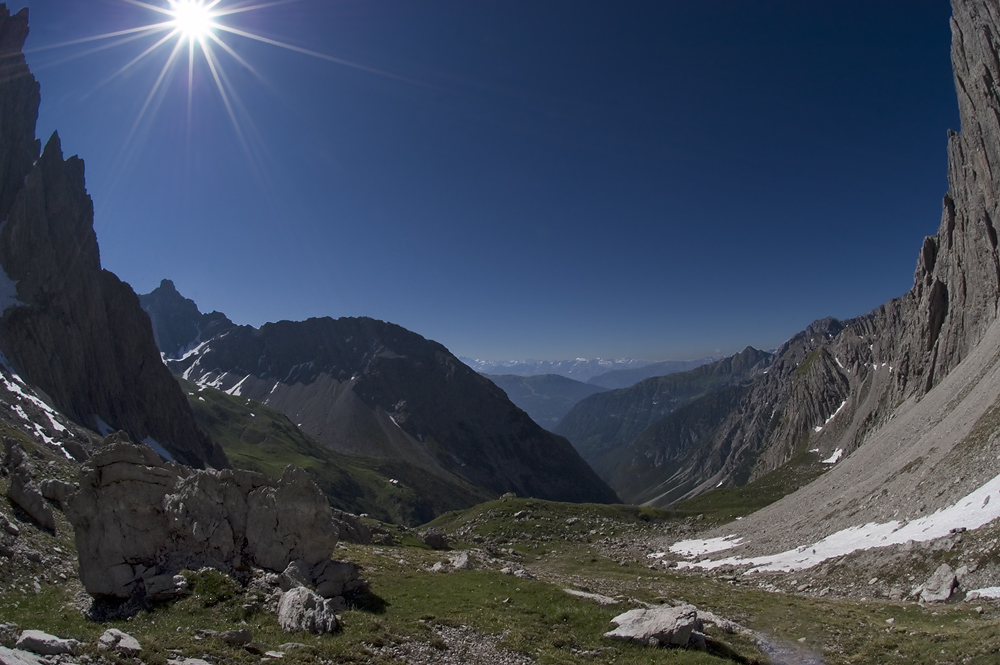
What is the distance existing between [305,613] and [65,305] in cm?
15933

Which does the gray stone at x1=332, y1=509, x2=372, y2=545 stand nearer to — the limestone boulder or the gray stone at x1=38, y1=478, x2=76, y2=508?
the gray stone at x1=38, y1=478, x2=76, y2=508

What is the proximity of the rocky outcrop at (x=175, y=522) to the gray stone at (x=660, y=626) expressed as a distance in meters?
16.6

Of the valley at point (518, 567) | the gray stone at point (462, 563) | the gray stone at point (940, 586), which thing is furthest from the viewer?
the gray stone at point (462, 563)

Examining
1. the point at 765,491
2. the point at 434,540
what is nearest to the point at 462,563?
the point at 434,540

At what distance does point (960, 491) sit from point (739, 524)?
142ft

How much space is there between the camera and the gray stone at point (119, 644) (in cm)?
1447

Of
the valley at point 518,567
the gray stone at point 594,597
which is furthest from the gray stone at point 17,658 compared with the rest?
the gray stone at point 594,597

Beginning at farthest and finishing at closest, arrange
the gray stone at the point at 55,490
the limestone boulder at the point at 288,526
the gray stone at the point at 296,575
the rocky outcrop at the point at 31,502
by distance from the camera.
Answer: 1. the gray stone at the point at 55,490
2. the rocky outcrop at the point at 31,502
3. the limestone boulder at the point at 288,526
4. the gray stone at the point at 296,575

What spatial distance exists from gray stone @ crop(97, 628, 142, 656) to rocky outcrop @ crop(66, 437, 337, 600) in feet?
23.6

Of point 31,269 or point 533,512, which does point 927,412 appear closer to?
point 533,512

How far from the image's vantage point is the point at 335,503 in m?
190

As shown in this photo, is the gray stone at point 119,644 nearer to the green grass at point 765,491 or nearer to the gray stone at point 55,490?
the gray stone at point 55,490

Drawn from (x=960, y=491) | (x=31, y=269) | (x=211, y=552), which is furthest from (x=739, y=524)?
(x=31, y=269)

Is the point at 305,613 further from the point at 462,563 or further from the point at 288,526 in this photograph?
the point at 462,563
